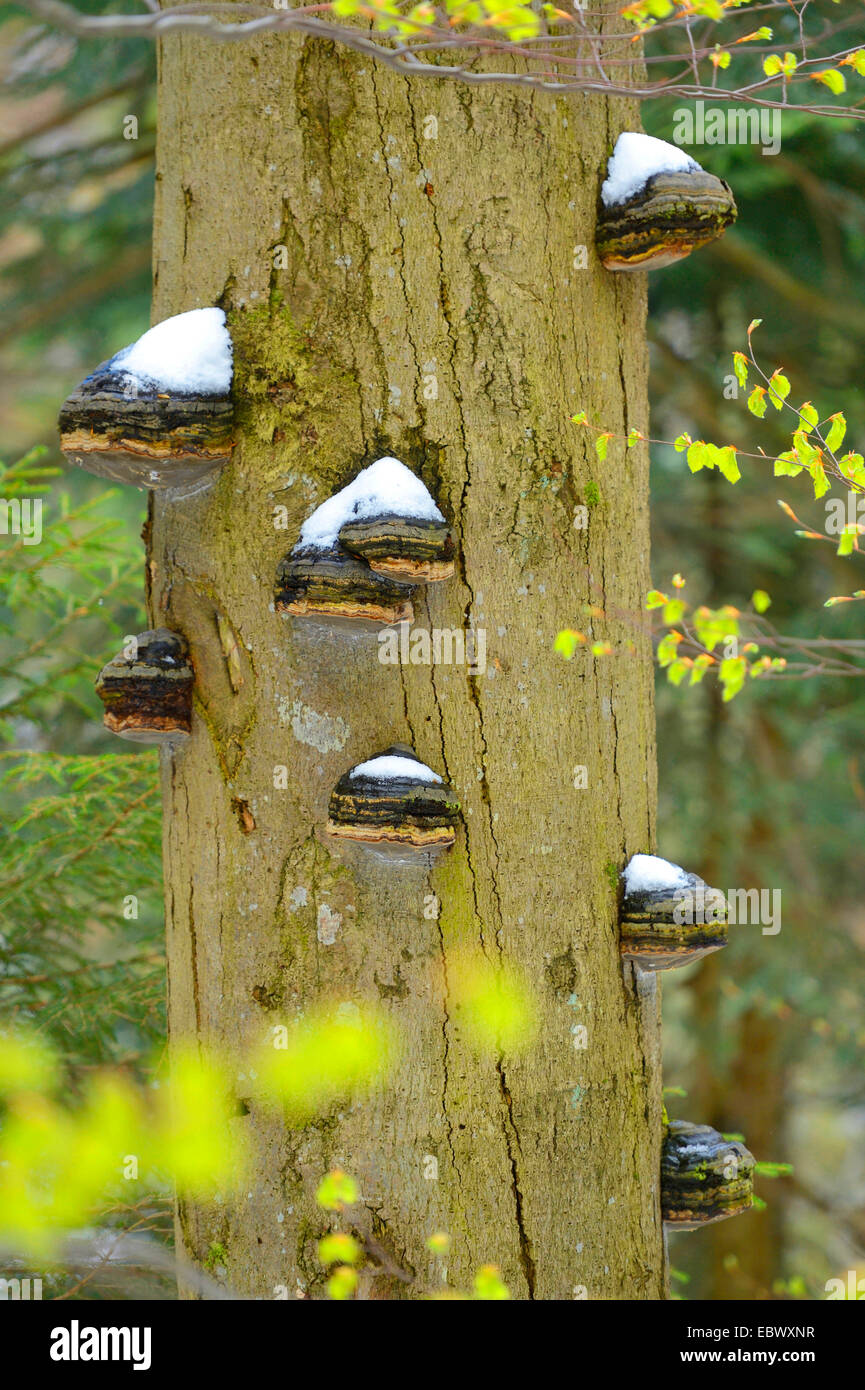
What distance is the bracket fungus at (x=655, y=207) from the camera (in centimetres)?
216

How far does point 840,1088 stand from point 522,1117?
401 inches

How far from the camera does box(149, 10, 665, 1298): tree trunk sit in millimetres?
2047

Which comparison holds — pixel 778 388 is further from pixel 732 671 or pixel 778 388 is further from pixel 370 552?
pixel 370 552

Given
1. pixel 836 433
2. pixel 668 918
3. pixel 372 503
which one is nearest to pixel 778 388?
pixel 836 433

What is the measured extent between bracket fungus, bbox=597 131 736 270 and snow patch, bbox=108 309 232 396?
0.78 metres

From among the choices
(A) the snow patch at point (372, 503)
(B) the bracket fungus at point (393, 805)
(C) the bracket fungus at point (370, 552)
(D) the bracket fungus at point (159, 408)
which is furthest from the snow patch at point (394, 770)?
(D) the bracket fungus at point (159, 408)

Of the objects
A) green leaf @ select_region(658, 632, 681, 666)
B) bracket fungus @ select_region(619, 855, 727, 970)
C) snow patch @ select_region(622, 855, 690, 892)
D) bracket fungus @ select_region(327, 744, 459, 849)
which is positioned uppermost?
green leaf @ select_region(658, 632, 681, 666)

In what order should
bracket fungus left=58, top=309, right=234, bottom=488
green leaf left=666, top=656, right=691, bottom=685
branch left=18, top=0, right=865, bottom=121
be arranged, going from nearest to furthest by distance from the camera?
1. branch left=18, top=0, right=865, bottom=121
2. bracket fungus left=58, top=309, right=234, bottom=488
3. green leaf left=666, top=656, right=691, bottom=685

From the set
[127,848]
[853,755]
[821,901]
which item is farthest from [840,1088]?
[127,848]

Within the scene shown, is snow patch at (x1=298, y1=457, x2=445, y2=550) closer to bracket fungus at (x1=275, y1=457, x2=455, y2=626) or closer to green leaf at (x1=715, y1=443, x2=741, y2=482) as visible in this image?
bracket fungus at (x1=275, y1=457, x2=455, y2=626)

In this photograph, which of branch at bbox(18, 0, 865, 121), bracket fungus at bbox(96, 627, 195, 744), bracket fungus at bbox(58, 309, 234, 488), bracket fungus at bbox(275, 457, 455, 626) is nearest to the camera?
branch at bbox(18, 0, 865, 121)

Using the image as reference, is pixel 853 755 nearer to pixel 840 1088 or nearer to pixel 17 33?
pixel 840 1088

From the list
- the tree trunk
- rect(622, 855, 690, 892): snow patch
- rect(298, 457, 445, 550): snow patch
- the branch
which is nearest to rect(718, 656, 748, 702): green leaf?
the tree trunk

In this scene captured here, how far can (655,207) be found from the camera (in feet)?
7.09
